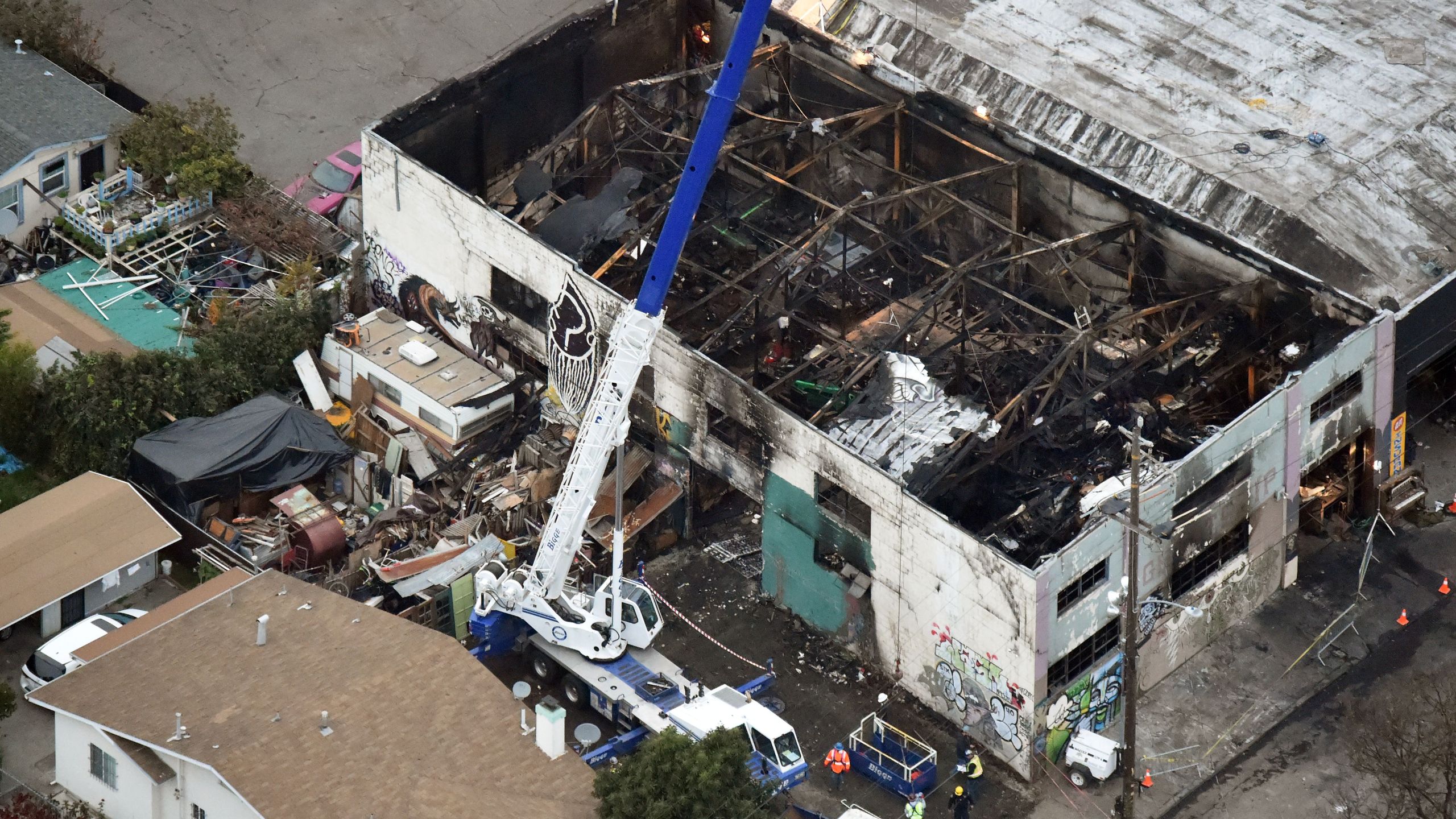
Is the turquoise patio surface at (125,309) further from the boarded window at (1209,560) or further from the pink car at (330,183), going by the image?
the boarded window at (1209,560)

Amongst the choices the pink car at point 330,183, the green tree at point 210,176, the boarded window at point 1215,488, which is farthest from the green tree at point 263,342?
the boarded window at point 1215,488

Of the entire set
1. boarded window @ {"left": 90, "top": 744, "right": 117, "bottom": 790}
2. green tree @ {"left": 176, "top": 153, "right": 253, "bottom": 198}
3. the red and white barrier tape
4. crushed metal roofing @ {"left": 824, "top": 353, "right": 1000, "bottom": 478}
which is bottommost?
boarded window @ {"left": 90, "top": 744, "right": 117, "bottom": 790}

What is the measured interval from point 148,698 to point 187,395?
40.1 feet

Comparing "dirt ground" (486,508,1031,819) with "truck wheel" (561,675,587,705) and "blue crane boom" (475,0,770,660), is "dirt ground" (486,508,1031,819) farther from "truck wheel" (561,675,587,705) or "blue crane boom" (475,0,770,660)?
"blue crane boom" (475,0,770,660)

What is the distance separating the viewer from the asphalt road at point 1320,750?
2051 inches

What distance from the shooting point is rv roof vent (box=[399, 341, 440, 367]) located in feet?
202

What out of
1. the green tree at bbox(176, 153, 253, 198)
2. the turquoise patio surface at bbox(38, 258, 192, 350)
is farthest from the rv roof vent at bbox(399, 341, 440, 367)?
the green tree at bbox(176, 153, 253, 198)

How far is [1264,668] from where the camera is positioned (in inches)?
2196

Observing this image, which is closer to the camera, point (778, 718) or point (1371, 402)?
point (778, 718)

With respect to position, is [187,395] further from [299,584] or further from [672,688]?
[672,688]

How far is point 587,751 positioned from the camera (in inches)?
2064

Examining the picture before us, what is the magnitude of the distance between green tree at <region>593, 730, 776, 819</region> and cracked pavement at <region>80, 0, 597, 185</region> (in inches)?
1198

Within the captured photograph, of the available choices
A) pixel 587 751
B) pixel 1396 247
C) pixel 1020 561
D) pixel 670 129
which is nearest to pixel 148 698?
pixel 587 751

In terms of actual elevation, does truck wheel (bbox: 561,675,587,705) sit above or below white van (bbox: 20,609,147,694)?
above
